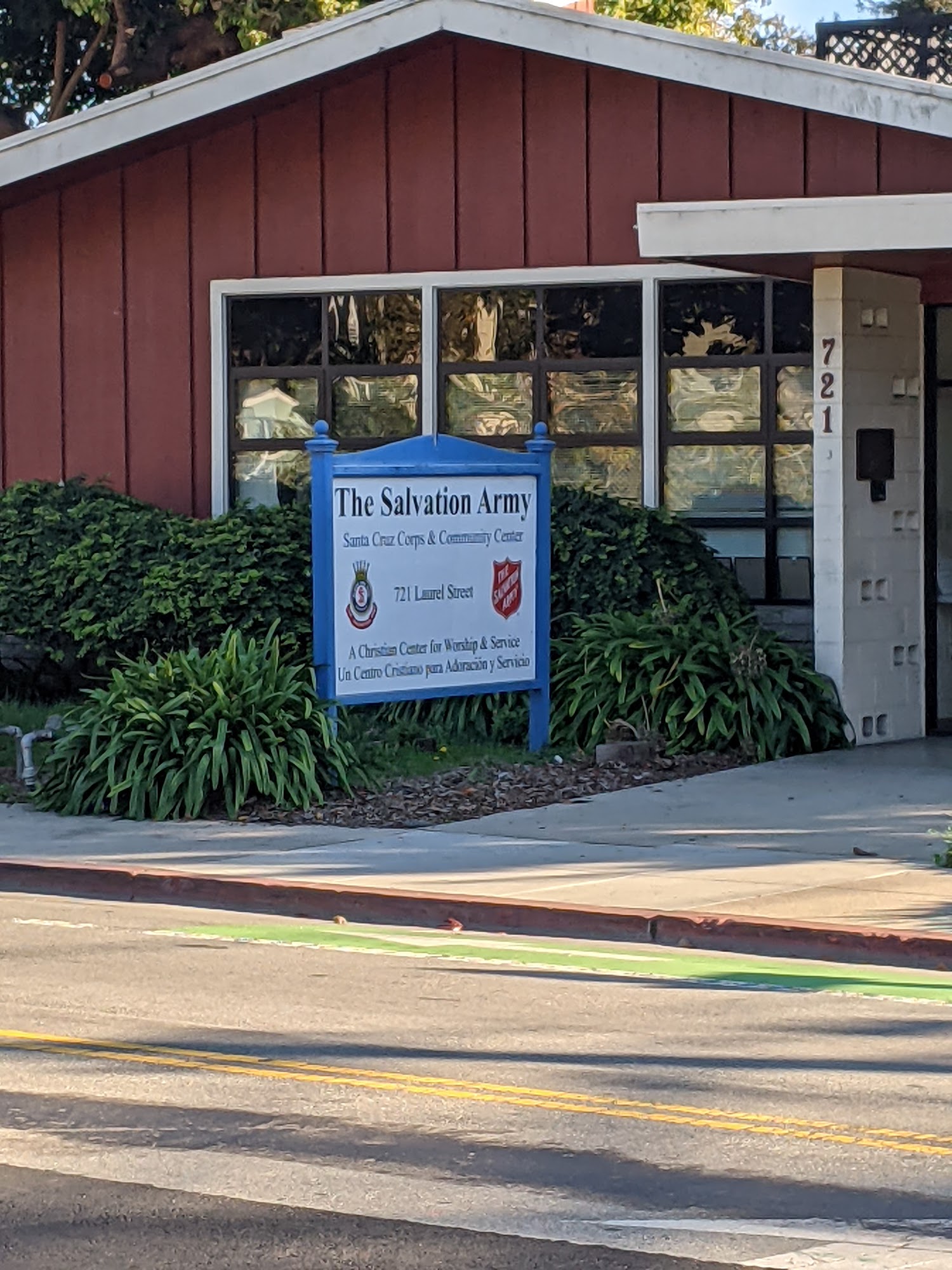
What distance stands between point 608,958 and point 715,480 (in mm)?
7888

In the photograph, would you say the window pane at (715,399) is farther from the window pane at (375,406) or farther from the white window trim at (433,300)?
the window pane at (375,406)

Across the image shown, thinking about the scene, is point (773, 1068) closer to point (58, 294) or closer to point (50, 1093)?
point (50, 1093)

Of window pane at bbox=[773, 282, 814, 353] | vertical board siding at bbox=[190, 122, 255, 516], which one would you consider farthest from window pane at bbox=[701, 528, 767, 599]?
vertical board siding at bbox=[190, 122, 255, 516]

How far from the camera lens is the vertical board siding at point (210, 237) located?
59.9ft

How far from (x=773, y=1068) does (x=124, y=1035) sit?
229 centimetres

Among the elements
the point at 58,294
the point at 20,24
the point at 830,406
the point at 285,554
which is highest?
the point at 20,24

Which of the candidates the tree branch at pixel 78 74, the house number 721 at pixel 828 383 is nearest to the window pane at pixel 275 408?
the house number 721 at pixel 828 383

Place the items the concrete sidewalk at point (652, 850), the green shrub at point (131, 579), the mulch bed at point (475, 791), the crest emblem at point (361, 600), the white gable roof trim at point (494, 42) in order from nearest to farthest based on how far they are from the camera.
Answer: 1. the concrete sidewalk at point (652, 850)
2. the mulch bed at point (475, 791)
3. the crest emblem at point (361, 600)
4. the white gable roof trim at point (494, 42)
5. the green shrub at point (131, 579)

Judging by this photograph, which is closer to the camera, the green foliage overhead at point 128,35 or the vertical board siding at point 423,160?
the vertical board siding at point 423,160

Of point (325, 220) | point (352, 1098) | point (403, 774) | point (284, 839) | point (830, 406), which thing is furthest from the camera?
point (325, 220)

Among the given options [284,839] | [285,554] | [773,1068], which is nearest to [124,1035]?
[773,1068]

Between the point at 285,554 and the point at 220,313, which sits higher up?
the point at 220,313

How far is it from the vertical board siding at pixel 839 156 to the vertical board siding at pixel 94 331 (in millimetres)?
5880

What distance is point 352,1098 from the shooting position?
7145mm
